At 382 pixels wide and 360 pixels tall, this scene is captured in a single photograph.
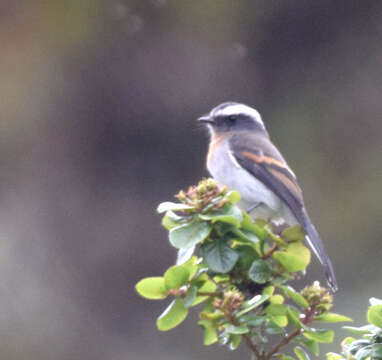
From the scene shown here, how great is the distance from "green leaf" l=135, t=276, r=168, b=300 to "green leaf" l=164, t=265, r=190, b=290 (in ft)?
0.08

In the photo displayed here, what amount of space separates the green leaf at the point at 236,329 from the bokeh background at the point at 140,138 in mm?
4182

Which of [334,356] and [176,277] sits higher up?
[176,277]

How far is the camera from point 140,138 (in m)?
8.02

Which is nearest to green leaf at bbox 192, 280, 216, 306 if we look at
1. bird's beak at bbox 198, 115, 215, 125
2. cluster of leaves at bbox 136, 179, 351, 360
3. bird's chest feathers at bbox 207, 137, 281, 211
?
cluster of leaves at bbox 136, 179, 351, 360

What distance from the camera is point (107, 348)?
7.14m

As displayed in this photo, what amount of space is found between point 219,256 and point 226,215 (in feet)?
0.39

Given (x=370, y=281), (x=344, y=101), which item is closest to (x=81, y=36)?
(x=344, y=101)

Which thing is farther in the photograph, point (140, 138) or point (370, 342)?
point (140, 138)

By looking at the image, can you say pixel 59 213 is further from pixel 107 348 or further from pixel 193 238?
pixel 193 238

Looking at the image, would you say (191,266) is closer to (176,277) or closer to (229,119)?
(176,277)

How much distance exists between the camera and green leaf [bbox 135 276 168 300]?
7.49ft

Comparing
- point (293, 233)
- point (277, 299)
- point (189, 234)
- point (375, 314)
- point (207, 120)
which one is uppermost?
point (207, 120)

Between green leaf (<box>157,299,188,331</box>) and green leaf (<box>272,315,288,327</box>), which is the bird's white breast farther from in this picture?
green leaf (<box>157,299,188,331</box>)

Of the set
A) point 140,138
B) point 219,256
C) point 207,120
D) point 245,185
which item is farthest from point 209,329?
point 140,138
